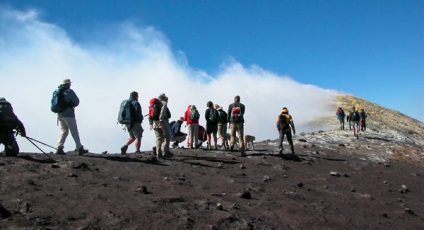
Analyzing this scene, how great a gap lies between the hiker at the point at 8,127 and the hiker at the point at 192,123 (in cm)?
896

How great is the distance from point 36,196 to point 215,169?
708 cm

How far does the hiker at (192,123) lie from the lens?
61.3 ft

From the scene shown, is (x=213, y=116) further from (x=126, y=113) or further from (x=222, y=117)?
(x=126, y=113)

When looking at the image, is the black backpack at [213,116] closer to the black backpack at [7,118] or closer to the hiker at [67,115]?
the hiker at [67,115]

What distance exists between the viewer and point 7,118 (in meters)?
11.1

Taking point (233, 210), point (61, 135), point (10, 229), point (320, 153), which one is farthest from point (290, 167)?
point (10, 229)

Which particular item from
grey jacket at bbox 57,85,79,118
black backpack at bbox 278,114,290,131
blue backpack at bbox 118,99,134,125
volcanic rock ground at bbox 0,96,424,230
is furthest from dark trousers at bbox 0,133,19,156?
black backpack at bbox 278,114,290,131

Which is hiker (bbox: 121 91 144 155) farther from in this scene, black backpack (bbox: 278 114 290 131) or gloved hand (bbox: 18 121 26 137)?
black backpack (bbox: 278 114 290 131)

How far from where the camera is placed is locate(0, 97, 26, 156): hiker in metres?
11.0

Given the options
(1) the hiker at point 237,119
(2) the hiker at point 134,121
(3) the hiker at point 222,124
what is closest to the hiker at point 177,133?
(3) the hiker at point 222,124

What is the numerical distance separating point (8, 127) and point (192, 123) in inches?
369

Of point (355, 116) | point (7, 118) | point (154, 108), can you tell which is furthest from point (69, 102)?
point (355, 116)

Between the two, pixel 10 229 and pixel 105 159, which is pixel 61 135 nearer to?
pixel 105 159

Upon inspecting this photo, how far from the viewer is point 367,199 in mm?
12398
